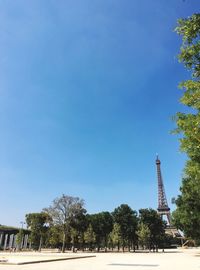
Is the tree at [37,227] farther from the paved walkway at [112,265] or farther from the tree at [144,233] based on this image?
the paved walkway at [112,265]

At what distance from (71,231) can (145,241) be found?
78.4 ft

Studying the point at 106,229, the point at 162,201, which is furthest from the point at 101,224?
the point at 162,201

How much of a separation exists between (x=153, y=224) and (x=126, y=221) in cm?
891

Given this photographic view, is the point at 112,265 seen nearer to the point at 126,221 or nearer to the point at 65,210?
the point at 65,210

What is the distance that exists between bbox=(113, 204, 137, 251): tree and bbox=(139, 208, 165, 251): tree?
9.71 ft

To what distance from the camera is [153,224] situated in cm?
8419

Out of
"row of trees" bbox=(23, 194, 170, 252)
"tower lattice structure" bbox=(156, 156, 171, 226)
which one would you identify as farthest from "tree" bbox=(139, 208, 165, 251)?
"tower lattice structure" bbox=(156, 156, 171, 226)

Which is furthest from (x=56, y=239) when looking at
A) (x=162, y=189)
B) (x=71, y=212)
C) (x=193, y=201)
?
(x=162, y=189)

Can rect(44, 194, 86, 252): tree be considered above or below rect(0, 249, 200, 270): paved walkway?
above

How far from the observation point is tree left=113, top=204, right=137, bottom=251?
82875 mm

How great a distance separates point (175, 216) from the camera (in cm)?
4894

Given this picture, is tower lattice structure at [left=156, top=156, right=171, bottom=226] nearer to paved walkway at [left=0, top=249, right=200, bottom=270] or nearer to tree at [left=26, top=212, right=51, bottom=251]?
tree at [left=26, top=212, right=51, bottom=251]

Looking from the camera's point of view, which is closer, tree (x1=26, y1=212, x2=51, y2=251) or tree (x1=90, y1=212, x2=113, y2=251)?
tree (x1=26, y1=212, x2=51, y2=251)

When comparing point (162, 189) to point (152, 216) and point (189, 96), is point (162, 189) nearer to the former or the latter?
point (152, 216)
